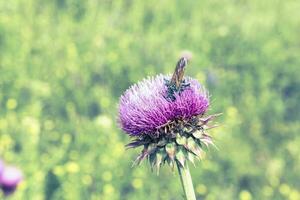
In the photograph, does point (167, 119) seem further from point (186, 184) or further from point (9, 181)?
point (9, 181)

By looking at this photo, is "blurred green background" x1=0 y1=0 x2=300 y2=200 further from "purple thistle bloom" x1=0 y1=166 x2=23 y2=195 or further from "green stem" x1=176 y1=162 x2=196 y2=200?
"green stem" x1=176 y1=162 x2=196 y2=200

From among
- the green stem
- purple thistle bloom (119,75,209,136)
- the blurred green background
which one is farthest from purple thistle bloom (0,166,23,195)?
the green stem

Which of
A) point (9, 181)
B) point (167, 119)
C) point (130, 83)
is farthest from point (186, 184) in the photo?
point (130, 83)

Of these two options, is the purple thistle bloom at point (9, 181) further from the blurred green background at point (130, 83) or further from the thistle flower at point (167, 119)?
the thistle flower at point (167, 119)

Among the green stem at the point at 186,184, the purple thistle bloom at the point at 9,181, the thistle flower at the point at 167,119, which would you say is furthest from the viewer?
the purple thistle bloom at the point at 9,181

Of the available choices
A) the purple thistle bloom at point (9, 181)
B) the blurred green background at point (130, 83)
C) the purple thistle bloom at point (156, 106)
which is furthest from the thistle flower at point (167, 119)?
the blurred green background at point (130, 83)

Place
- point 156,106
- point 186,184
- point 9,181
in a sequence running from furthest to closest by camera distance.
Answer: point 9,181, point 156,106, point 186,184
